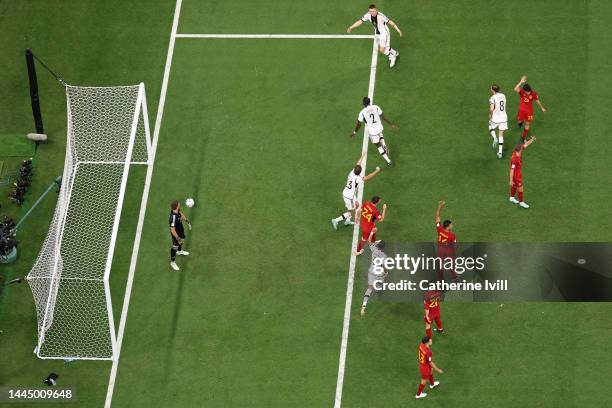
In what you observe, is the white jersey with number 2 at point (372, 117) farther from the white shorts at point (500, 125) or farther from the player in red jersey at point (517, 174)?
the player in red jersey at point (517, 174)

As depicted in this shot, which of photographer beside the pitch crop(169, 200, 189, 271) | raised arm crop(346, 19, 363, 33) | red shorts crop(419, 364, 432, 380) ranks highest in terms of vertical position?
raised arm crop(346, 19, 363, 33)

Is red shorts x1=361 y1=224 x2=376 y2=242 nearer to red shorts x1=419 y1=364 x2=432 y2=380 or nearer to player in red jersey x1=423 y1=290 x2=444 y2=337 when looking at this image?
player in red jersey x1=423 y1=290 x2=444 y2=337

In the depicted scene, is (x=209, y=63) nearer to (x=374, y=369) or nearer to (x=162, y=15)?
(x=162, y=15)

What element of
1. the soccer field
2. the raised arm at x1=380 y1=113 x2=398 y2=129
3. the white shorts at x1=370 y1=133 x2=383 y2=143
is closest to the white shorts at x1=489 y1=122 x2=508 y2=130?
the soccer field

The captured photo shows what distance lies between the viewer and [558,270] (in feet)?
121

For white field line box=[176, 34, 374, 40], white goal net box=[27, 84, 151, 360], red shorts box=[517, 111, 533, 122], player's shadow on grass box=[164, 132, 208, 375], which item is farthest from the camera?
white field line box=[176, 34, 374, 40]

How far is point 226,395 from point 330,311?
10.6 ft

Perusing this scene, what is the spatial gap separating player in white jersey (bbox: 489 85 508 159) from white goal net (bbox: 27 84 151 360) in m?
8.67

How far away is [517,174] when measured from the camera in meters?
36.9

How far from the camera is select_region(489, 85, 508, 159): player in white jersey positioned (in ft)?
125

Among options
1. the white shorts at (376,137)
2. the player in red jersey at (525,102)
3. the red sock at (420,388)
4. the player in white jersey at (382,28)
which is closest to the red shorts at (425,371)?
the red sock at (420,388)

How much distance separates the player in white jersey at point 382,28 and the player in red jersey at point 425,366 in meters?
9.03

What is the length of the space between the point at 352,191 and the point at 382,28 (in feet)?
18.0

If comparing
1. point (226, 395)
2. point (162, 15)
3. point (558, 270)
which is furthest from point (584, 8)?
point (226, 395)
